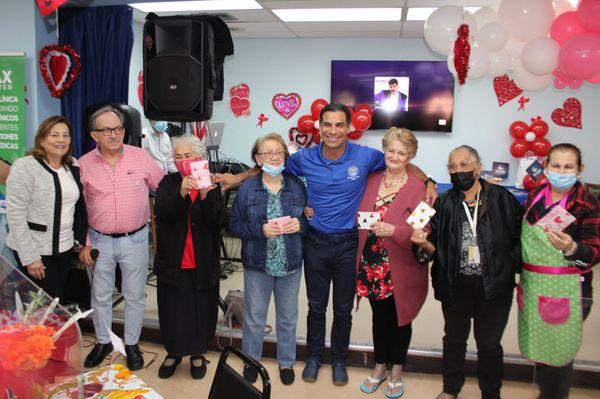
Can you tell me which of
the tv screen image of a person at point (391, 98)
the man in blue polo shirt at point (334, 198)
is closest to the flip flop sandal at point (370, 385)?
the man in blue polo shirt at point (334, 198)

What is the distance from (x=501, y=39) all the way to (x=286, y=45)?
4538 millimetres

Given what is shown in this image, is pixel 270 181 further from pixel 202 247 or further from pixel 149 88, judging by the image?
pixel 149 88

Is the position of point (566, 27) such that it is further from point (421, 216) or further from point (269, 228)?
point (269, 228)

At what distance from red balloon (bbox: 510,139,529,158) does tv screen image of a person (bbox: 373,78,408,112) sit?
1.64m

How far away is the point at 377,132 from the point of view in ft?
24.2

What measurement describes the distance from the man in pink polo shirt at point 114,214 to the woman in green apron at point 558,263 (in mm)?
2184

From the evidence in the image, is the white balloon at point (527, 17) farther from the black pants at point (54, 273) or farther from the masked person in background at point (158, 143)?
the masked person in background at point (158, 143)

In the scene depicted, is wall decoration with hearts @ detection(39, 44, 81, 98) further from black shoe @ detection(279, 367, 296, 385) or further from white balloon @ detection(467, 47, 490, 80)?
white balloon @ detection(467, 47, 490, 80)

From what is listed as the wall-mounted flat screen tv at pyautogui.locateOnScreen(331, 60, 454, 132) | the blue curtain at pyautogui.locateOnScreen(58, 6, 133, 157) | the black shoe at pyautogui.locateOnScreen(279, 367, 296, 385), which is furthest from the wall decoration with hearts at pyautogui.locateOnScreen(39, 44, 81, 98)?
the wall-mounted flat screen tv at pyautogui.locateOnScreen(331, 60, 454, 132)

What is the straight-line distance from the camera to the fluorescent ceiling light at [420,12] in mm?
5309

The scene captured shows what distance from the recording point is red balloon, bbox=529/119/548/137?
265 inches

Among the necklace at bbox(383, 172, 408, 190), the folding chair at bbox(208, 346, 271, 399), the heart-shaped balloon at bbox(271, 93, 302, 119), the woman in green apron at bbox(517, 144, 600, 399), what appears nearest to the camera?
the folding chair at bbox(208, 346, 271, 399)

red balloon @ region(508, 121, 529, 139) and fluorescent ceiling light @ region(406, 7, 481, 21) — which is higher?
fluorescent ceiling light @ region(406, 7, 481, 21)

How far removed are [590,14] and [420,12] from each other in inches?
114
